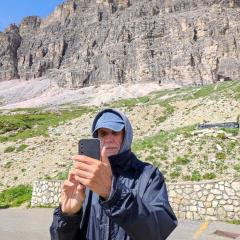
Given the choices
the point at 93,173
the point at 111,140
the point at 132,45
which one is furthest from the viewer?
the point at 132,45

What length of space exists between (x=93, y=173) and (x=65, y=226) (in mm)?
710

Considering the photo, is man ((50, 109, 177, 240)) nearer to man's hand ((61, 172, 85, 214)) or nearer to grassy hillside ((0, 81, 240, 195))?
man's hand ((61, 172, 85, 214))

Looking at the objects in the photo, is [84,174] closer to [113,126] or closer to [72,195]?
[72,195]

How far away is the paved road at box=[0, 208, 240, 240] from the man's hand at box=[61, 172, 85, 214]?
8794 mm

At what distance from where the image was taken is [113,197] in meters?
2.23

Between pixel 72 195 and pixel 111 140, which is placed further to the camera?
pixel 111 140

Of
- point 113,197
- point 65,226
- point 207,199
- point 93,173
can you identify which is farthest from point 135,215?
point 207,199

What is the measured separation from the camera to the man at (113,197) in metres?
2.22

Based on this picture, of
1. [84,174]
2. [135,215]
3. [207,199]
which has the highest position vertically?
[84,174]

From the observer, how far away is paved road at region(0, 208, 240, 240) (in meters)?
11.3

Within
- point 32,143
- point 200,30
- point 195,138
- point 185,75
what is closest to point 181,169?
point 195,138

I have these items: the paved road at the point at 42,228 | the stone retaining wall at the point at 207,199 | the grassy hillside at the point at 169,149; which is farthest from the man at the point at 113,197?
the grassy hillside at the point at 169,149

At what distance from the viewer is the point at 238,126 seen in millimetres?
26516

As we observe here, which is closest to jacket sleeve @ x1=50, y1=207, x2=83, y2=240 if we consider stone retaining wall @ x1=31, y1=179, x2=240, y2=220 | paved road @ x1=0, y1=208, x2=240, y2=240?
paved road @ x1=0, y1=208, x2=240, y2=240
